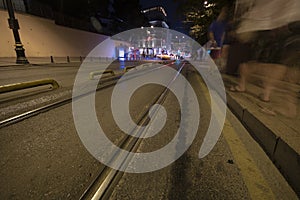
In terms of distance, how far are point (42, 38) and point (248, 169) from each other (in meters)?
23.2

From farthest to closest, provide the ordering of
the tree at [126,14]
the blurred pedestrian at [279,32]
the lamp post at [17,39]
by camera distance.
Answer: the tree at [126,14] → the lamp post at [17,39] → the blurred pedestrian at [279,32]

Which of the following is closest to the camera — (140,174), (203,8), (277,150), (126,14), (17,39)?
(140,174)

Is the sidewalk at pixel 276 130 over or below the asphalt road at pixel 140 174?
over

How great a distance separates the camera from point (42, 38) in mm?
18688

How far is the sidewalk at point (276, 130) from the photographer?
1583 millimetres

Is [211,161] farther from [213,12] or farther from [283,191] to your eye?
[213,12]

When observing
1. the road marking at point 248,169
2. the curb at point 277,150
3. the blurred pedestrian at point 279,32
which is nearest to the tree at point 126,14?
the blurred pedestrian at point 279,32

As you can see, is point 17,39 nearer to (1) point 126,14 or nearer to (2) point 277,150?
(2) point 277,150

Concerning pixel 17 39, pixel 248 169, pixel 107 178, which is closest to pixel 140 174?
pixel 107 178

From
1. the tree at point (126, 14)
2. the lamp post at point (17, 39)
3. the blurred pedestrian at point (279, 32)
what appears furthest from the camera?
the tree at point (126, 14)

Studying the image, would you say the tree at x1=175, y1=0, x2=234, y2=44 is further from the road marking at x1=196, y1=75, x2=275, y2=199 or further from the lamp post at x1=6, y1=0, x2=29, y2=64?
the lamp post at x1=6, y1=0, x2=29, y2=64

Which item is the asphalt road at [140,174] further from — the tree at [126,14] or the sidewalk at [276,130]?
the tree at [126,14]

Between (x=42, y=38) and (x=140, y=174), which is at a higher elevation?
(x=42, y=38)

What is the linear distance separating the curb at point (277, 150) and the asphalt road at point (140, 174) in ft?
0.27
